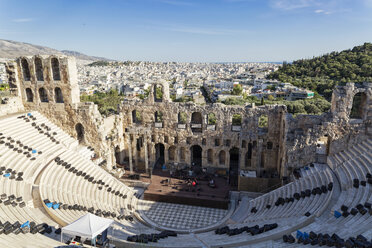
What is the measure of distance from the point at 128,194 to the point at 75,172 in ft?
19.1

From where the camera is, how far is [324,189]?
762 inches

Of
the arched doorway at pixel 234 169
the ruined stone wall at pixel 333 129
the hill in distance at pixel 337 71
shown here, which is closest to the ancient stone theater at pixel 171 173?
the ruined stone wall at pixel 333 129

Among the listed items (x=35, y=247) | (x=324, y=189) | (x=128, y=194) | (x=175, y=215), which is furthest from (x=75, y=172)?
(x=324, y=189)

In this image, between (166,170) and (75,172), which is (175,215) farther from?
(75,172)

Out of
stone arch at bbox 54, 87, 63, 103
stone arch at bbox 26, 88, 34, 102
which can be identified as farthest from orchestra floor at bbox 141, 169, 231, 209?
stone arch at bbox 26, 88, 34, 102

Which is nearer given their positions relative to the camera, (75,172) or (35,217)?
(35,217)

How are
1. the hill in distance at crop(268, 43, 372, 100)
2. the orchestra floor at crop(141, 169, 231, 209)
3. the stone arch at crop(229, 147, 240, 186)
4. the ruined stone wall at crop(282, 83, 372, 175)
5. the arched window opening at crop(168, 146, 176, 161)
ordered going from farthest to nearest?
1. the hill in distance at crop(268, 43, 372, 100)
2. the arched window opening at crop(168, 146, 176, 161)
3. the stone arch at crop(229, 147, 240, 186)
4. the orchestra floor at crop(141, 169, 231, 209)
5. the ruined stone wall at crop(282, 83, 372, 175)

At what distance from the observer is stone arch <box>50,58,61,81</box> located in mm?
29956

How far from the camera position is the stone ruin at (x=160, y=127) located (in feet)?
92.5

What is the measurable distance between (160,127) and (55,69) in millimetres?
14915

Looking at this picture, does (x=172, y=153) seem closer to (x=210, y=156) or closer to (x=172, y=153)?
(x=172, y=153)

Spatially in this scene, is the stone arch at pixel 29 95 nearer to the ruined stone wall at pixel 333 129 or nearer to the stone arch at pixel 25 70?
the stone arch at pixel 25 70

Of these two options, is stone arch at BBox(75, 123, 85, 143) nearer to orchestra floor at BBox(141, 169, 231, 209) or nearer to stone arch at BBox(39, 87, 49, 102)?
stone arch at BBox(39, 87, 49, 102)

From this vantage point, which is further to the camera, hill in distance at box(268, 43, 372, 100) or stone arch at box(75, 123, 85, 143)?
hill in distance at box(268, 43, 372, 100)
